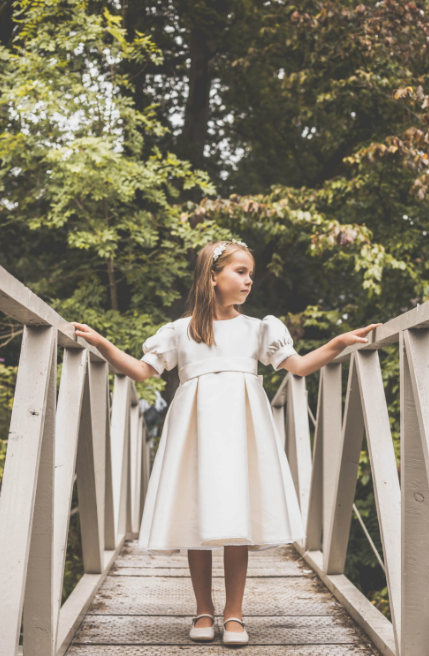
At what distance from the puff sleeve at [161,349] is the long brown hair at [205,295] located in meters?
0.07

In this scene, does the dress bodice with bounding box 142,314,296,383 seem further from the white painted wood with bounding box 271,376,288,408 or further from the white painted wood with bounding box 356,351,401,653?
the white painted wood with bounding box 271,376,288,408

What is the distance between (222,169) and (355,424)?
24.8ft

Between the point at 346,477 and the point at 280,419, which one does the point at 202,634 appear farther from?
the point at 280,419

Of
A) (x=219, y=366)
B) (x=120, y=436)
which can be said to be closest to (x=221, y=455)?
(x=219, y=366)

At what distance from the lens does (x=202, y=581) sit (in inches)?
70.3

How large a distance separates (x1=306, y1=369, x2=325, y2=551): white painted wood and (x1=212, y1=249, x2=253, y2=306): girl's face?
27.1 inches

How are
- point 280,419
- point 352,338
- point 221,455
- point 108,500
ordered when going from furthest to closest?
point 280,419
point 108,500
point 221,455
point 352,338

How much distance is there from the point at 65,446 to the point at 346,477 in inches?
36.9

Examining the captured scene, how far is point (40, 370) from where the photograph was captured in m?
1.25

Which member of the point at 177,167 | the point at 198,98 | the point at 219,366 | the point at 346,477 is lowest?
the point at 346,477

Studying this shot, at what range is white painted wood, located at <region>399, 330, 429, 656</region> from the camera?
132 cm

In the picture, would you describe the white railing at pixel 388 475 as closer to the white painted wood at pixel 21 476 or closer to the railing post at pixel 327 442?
the railing post at pixel 327 442

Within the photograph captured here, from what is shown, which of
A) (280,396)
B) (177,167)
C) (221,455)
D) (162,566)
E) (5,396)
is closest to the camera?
(221,455)

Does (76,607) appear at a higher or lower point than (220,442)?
lower
